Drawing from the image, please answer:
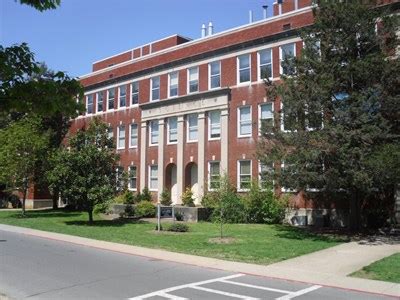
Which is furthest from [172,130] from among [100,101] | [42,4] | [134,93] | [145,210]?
[42,4]

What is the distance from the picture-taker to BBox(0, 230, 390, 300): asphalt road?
9.64 m

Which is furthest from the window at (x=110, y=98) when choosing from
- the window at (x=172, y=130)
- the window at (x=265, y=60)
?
the window at (x=265, y=60)

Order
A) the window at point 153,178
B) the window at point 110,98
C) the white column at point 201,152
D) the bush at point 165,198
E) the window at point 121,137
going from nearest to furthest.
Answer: the white column at point 201,152
the bush at point 165,198
the window at point 153,178
the window at point 121,137
the window at point 110,98

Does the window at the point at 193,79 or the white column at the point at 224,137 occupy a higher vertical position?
the window at the point at 193,79

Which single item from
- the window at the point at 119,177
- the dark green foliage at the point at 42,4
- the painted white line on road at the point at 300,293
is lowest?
the painted white line on road at the point at 300,293

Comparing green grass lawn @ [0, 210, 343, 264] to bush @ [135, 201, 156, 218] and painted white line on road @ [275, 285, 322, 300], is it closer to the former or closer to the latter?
painted white line on road @ [275, 285, 322, 300]

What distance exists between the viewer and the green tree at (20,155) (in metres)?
31.0

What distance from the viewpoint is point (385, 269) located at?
12.4m

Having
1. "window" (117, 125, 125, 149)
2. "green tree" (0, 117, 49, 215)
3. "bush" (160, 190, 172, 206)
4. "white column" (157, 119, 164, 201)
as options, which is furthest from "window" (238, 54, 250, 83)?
"green tree" (0, 117, 49, 215)

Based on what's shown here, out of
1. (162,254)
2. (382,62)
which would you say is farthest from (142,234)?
(382,62)

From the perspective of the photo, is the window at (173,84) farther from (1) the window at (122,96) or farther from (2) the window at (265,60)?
(2) the window at (265,60)

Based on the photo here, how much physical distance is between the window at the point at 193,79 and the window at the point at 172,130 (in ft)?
8.13

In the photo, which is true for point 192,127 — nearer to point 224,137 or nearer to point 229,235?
point 224,137

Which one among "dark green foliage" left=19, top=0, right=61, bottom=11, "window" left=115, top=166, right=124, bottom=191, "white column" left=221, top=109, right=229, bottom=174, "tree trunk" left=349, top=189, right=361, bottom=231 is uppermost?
"white column" left=221, top=109, right=229, bottom=174
